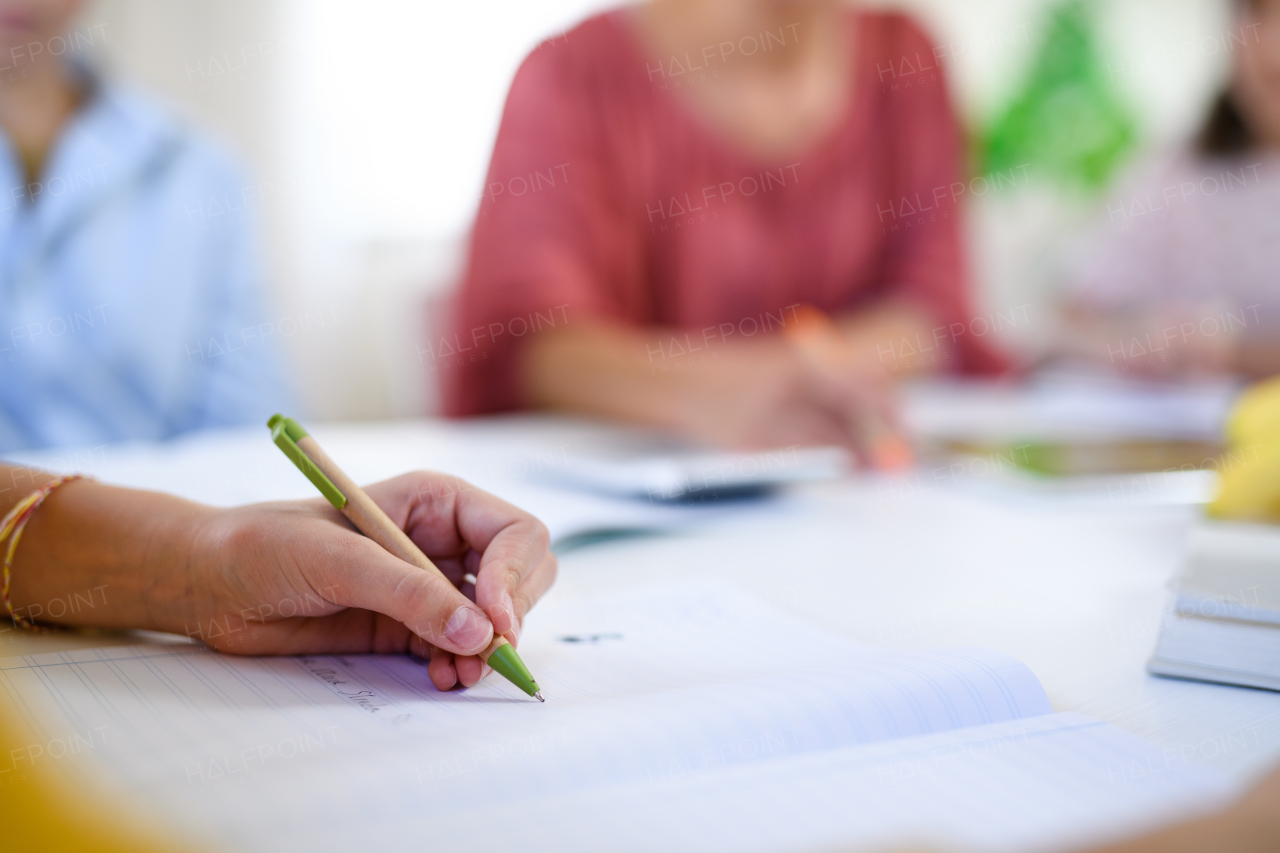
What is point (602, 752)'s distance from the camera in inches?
12.4

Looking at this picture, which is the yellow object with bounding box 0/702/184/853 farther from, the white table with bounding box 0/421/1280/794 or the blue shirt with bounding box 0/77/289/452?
the blue shirt with bounding box 0/77/289/452

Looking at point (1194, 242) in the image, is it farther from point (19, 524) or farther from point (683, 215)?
point (19, 524)

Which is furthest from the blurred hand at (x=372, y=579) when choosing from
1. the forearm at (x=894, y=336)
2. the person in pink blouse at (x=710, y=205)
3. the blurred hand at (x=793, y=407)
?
the forearm at (x=894, y=336)

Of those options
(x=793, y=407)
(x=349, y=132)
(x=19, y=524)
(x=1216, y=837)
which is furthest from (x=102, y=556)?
(x=349, y=132)

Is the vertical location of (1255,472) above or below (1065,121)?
below

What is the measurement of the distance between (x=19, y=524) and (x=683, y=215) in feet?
3.24

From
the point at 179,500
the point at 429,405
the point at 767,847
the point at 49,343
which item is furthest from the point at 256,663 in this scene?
the point at 429,405

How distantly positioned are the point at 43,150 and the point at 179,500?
1076 mm

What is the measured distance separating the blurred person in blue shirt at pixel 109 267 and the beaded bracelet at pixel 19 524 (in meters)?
0.79

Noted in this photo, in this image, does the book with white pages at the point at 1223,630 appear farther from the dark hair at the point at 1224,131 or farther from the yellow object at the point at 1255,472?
the dark hair at the point at 1224,131

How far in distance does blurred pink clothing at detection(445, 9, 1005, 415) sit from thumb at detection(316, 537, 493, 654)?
78 cm

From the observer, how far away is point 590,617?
1.61ft

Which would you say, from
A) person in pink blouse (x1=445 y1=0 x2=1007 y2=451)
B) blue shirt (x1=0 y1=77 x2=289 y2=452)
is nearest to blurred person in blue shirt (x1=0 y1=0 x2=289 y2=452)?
blue shirt (x1=0 y1=77 x2=289 y2=452)

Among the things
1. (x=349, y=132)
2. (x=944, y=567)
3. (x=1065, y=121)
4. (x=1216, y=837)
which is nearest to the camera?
(x=1216, y=837)
